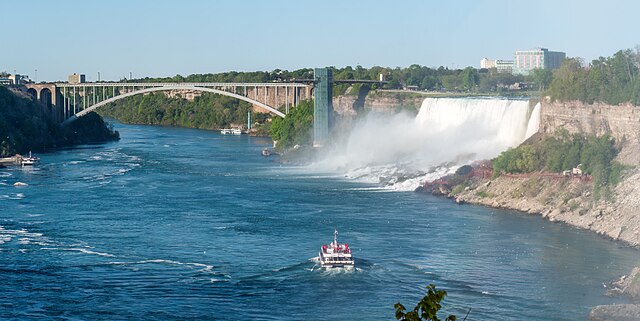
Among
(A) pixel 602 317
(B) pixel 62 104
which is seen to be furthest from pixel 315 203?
(B) pixel 62 104

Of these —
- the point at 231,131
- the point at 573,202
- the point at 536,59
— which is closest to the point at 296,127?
the point at 231,131

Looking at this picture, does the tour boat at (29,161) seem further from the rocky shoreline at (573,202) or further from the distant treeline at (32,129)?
the rocky shoreline at (573,202)

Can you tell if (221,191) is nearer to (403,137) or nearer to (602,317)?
(403,137)

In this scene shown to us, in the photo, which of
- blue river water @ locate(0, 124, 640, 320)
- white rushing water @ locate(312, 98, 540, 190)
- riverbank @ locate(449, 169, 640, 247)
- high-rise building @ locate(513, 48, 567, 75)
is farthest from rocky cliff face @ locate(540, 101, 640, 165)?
high-rise building @ locate(513, 48, 567, 75)

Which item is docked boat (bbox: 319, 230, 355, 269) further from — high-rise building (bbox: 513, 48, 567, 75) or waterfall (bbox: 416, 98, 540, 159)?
high-rise building (bbox: 513, 48, 567, 75)

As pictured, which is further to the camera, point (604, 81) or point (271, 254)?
point (604, 81)

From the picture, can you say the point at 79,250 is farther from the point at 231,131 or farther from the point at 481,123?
the point at 231,131

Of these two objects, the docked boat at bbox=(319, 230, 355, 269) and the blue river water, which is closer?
the blue river water
